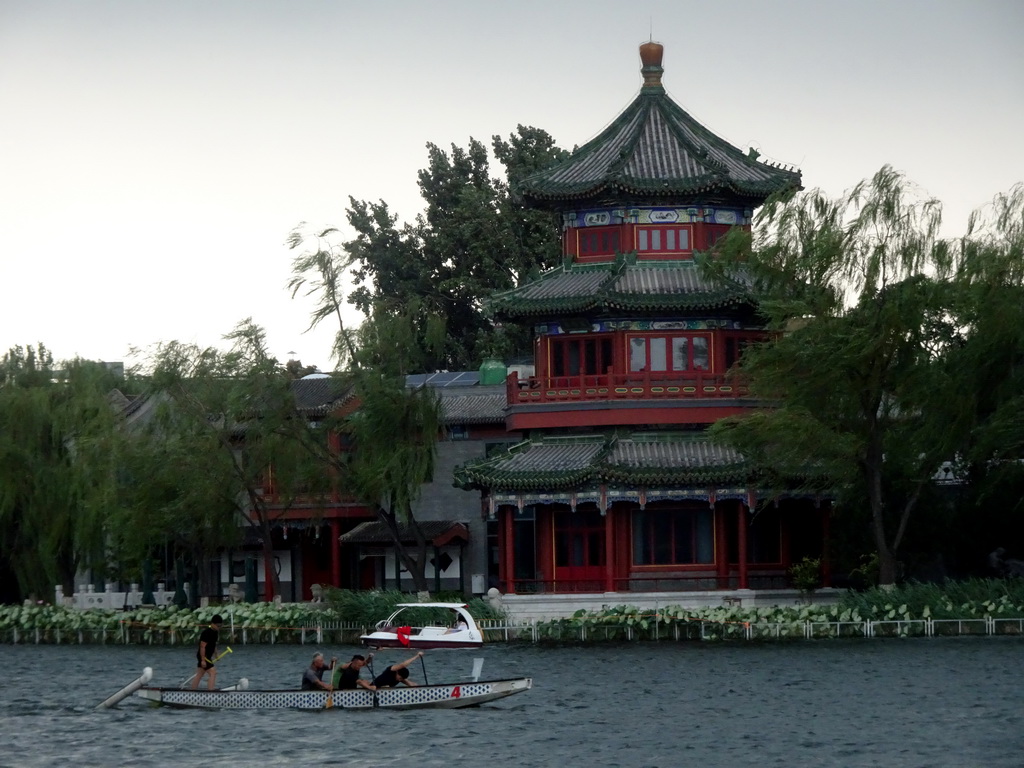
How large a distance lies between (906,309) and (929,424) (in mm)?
3564

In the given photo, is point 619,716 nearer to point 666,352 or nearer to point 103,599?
point 666,352

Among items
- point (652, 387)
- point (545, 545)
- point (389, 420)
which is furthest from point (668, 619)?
point (389, 420)

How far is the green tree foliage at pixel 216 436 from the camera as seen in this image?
70000 millimetres

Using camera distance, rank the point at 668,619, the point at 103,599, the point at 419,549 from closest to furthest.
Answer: the point at 668,619
the point at 419,549
the point at 103,599

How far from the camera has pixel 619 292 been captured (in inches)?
2672

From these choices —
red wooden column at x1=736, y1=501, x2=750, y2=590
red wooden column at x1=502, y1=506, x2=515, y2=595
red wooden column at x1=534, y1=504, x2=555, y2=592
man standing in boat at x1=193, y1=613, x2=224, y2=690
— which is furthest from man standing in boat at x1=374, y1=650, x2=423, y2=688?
red wooden column at x1=736, y1=501, x2=750, y2=590

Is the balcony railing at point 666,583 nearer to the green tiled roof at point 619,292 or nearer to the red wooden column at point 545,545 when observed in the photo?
the red wooden column at point 545,545

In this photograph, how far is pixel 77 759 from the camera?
4147cm

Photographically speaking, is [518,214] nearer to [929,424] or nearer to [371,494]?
[371,494]

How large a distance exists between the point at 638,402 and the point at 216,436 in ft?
46.5

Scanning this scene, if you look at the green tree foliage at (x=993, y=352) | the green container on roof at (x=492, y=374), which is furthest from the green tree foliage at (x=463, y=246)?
the green tree foliage at (x=993, y=352)

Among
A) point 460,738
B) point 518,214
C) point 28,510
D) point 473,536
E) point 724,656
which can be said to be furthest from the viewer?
point 518,214

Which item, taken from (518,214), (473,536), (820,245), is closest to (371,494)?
(473,536)

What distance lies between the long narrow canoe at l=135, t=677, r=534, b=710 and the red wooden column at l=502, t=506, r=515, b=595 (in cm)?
2234
